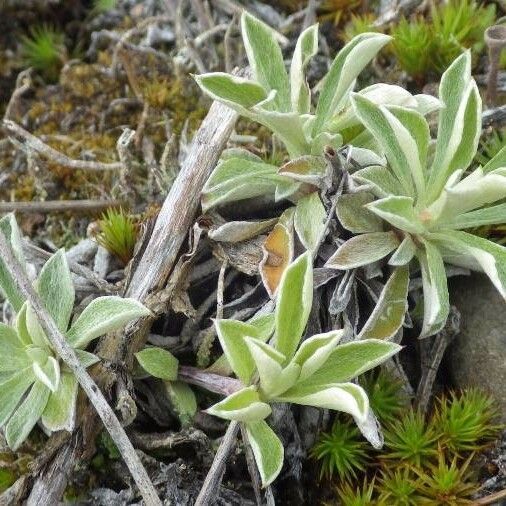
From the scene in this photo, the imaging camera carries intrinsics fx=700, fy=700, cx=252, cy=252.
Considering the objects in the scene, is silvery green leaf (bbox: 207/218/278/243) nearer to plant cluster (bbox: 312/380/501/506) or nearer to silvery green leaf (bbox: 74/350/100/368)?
silvery green leaf (bbox: 74/350/100/368)

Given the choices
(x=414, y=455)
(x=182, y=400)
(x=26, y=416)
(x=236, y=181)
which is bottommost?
(x=414, y=455)

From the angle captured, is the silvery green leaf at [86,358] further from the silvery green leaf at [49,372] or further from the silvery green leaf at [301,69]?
the silvery green leaf at [301,69]

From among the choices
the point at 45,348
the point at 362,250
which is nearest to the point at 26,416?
the point at 45,348

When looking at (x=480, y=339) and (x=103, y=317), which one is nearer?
(x=103, y=317)

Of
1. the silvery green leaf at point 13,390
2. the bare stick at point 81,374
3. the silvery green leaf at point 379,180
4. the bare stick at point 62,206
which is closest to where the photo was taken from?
the bare stick at point 81,374

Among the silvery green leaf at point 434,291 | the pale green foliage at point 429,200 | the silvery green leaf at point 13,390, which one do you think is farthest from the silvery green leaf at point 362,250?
the silvery green leaf at point 13,390

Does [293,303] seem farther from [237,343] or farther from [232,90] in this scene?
[232,90]
